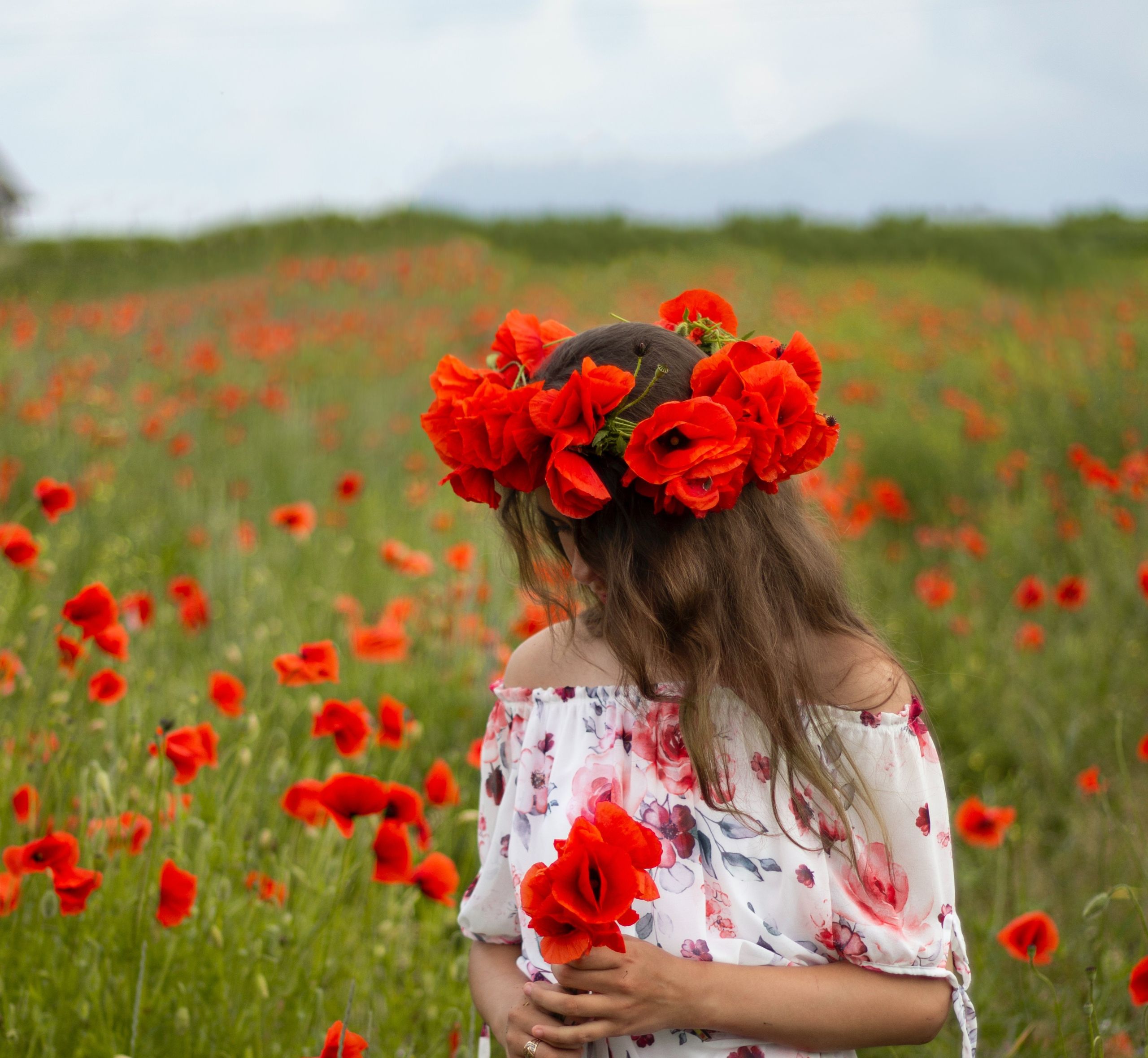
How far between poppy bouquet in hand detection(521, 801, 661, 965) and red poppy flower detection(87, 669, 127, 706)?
1098 mm

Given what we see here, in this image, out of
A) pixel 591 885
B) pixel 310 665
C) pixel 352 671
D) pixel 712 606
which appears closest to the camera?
pixel 591 885

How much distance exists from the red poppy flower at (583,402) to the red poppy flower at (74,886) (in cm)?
85

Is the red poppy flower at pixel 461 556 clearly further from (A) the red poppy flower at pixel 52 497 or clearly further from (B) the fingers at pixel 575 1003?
(B) the fingers at pixel 575 1003

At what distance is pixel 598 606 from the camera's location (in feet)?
4.24

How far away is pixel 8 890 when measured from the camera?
140cm

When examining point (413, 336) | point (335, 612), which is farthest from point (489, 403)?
point (413, 336)

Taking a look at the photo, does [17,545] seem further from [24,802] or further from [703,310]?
[703,310]

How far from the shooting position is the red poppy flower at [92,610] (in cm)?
151

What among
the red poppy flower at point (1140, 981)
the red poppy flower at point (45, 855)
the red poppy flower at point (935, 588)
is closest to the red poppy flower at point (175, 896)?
the red poppy flower at point (45, 855)

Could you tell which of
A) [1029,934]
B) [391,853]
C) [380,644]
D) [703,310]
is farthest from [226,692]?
[1029,934]

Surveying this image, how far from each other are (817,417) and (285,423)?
4.90 meters

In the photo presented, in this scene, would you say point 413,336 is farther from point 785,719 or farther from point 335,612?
point 785,719

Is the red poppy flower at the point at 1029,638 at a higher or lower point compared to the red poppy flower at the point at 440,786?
lower

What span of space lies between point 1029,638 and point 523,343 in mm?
2309
